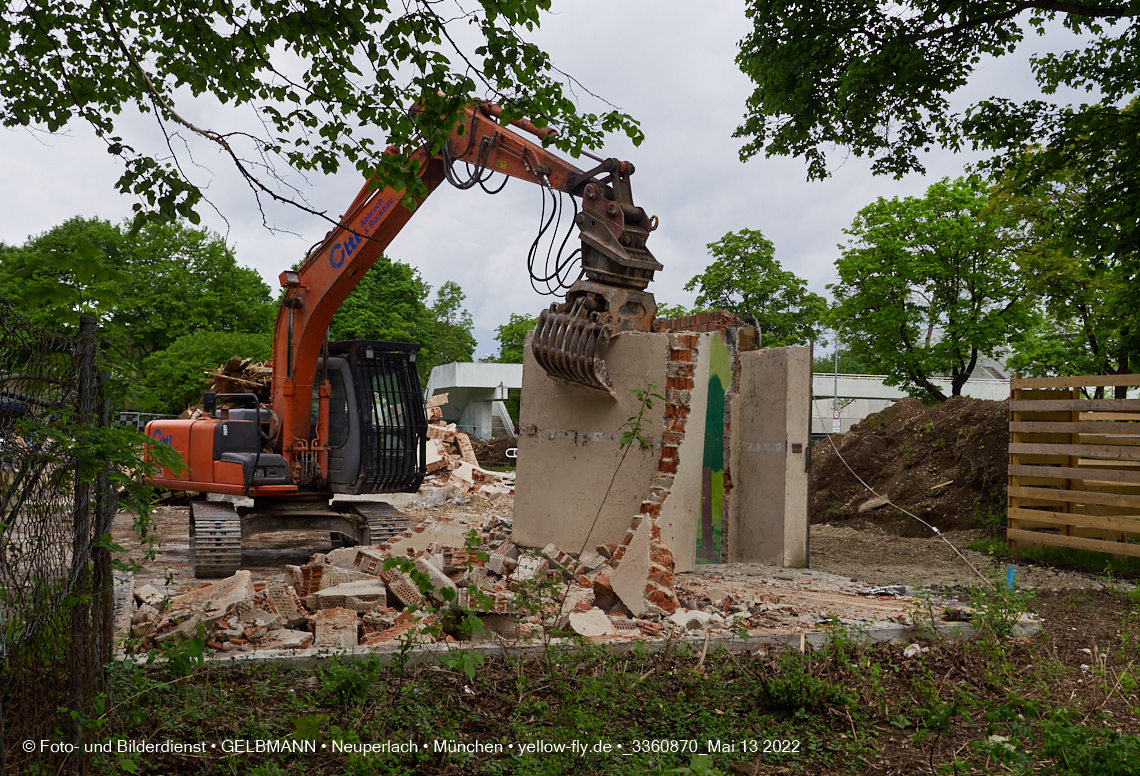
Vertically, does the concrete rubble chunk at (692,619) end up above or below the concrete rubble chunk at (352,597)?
below

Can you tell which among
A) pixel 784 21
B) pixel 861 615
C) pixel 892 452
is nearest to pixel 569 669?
pixel 861 615

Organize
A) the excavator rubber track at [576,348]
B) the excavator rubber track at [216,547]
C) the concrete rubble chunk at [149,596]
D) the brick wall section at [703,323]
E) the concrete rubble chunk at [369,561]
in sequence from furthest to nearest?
the brick wall section at [703,323] < the excavator rubber track at [216,547] < the excavator rubber track at [576,348] < the concrete rubble chunk at [369,561] < the concrete rubble chunk at [149,596]

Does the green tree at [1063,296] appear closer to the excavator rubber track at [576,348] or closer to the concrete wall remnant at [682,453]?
the concrete wall remnant at [682,453]

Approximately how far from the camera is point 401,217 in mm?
8727

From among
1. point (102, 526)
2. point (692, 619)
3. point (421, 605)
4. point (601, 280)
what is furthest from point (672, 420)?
point (102, 526)

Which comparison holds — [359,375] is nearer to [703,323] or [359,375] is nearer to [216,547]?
[216,547]

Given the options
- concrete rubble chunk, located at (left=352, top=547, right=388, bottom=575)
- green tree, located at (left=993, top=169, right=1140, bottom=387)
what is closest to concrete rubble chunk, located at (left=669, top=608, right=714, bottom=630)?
concrete rubble chunk, located at (left=352, top=547, right=388, bottom=575)

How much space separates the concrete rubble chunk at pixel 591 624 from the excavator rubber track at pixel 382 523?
4.41 m

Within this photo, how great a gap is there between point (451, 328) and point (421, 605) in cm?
A: 5618

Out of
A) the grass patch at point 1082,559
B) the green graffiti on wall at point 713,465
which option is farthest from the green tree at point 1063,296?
the green graffiti on wall at point 713,465

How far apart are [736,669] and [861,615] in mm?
1933

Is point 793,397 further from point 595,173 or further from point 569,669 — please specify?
point 569,669

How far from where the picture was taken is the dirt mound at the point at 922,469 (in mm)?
13430

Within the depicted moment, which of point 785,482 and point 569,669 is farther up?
point 785,482
